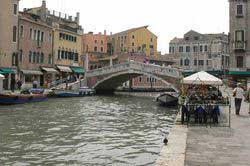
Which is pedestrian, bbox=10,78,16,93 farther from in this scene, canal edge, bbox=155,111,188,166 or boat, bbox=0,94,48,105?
canal edge, bbox=155,111,188,166

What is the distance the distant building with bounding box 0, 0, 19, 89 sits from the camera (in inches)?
1153

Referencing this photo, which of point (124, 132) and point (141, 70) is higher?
point (141, 70)

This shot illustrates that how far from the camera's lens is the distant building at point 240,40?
33.2 meters

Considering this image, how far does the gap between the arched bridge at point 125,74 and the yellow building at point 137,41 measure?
19825mm

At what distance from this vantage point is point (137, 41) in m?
61.0

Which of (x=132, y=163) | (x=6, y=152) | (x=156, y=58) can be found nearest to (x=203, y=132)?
(x=132, y=163)

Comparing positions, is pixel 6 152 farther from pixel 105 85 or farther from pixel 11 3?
pixel 105 85

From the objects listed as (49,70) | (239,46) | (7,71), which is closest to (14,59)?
(7,71)

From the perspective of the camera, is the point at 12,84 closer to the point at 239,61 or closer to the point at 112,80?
the point at 112,80

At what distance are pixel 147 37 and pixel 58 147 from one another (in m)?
53.0

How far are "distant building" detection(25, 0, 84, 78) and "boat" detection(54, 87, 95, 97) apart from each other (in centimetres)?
438

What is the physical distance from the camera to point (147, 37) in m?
62.2

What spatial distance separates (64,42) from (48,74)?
15.6 feet

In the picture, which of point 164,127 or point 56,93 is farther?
point 56,93
